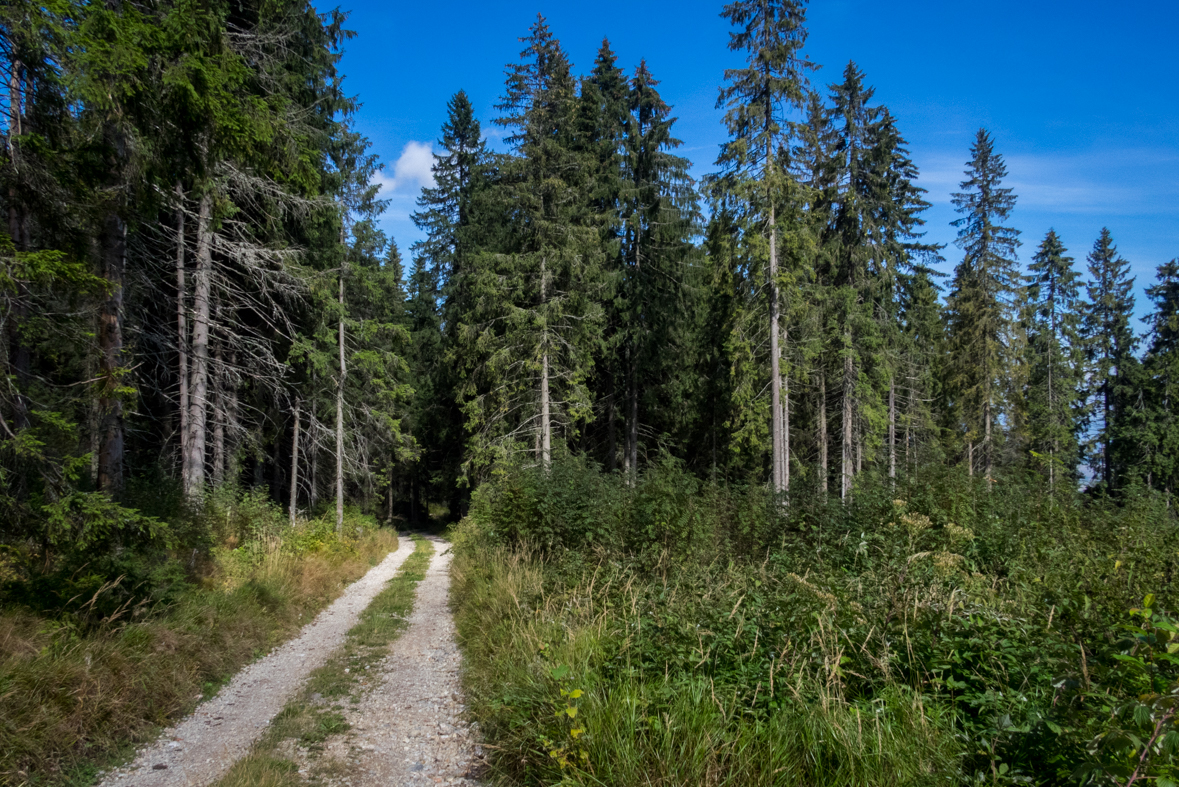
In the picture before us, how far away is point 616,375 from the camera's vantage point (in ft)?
80.8

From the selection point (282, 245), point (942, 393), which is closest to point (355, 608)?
point (282, 245)

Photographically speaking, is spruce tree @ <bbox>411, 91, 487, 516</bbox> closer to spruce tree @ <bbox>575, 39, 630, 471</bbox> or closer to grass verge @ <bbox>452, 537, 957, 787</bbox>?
spruce tree @ <bbox>575, 39, 630, 471</bbox>

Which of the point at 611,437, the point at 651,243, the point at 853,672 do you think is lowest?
the point at 853,672

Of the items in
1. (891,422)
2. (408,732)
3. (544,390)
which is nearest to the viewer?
(408,732)

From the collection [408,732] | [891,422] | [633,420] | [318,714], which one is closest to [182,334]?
[318,714]

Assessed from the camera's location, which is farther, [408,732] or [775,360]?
[775,360]

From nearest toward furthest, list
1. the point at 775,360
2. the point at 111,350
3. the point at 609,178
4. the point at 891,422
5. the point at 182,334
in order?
the point at 111,350, the point at 182,334, the point at 775,360, the point at 609,178, the point at 891,422

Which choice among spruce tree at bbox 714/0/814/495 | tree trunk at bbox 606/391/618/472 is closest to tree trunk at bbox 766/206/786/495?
spruce tree at bbox 714/0/814/495

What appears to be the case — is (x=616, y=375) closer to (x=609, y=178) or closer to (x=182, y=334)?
(x=609, y=178)

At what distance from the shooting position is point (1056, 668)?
10.1ft

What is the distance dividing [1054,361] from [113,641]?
124 ft

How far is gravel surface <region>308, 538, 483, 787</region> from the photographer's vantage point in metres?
4.58

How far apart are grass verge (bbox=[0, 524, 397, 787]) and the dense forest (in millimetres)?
430

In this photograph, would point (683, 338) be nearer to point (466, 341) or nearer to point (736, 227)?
point (736, 227)
